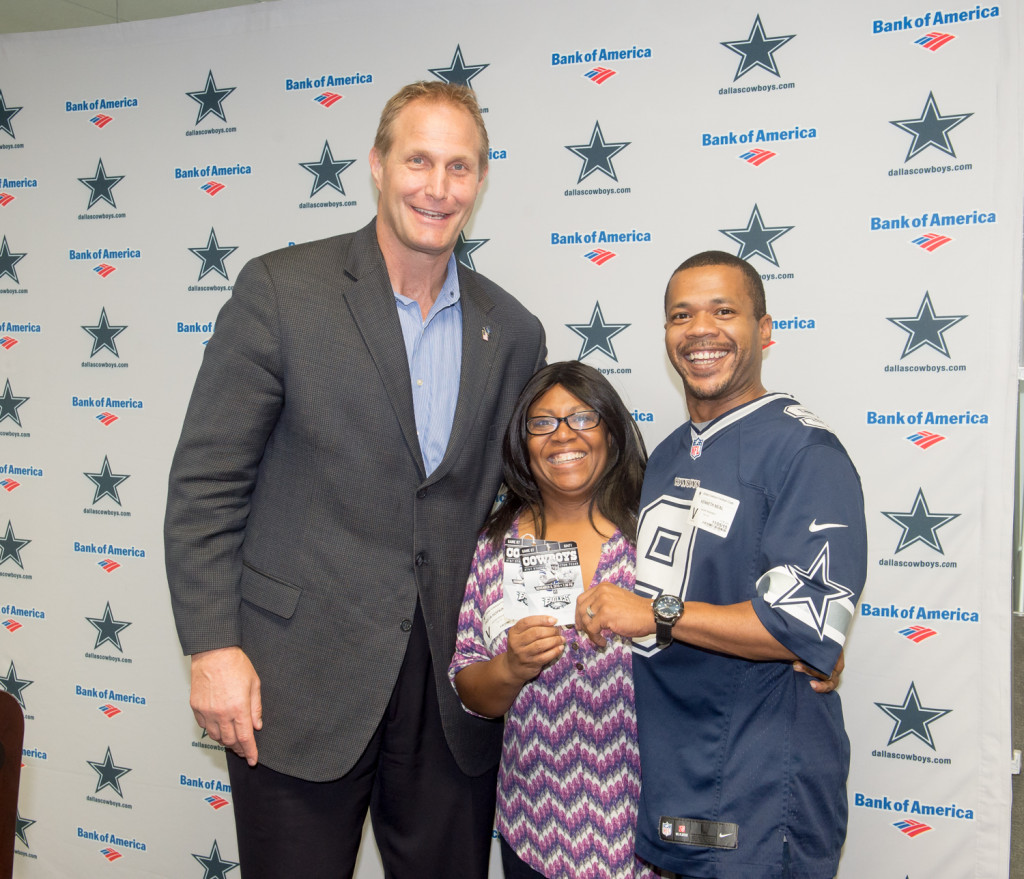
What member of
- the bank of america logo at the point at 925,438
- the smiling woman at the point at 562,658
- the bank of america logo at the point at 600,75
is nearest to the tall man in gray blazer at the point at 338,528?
the smiling woman at the point at 562,658

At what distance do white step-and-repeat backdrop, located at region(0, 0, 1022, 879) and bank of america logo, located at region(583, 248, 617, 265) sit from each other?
18 mm

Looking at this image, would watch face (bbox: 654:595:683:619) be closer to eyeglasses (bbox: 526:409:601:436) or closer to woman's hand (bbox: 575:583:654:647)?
woman's hand (bbox: 575:583:654:647)

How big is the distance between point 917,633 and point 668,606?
4.67ft

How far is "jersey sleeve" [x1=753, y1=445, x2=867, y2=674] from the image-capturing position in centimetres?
149

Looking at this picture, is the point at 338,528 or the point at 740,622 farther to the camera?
the point at 338,528

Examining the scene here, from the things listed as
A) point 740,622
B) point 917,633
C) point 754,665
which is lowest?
point 917,633

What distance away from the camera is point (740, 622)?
152 cm

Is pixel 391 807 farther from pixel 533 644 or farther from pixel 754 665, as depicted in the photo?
pixel 754 665

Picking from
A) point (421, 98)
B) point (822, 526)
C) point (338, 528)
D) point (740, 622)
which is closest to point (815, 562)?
point (822, 526)

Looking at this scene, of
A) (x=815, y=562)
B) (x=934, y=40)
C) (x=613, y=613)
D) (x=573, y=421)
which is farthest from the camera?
(x=934, y=40)

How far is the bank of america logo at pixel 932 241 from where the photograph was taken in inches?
97.7

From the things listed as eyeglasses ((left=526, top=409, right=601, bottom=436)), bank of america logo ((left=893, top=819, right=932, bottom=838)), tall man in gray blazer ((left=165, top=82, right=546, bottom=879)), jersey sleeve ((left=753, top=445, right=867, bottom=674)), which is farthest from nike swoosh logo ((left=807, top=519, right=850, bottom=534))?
bank of america logo ((left=893, top=819, right=932, bottom=838))

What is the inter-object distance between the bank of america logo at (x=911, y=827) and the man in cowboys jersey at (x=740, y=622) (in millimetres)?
1184

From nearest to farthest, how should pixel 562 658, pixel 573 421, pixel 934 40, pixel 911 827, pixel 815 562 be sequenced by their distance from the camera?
pixel 815 562
pixel 562 658
pixel 573 421
pixel 934 40
pixel 911 827
